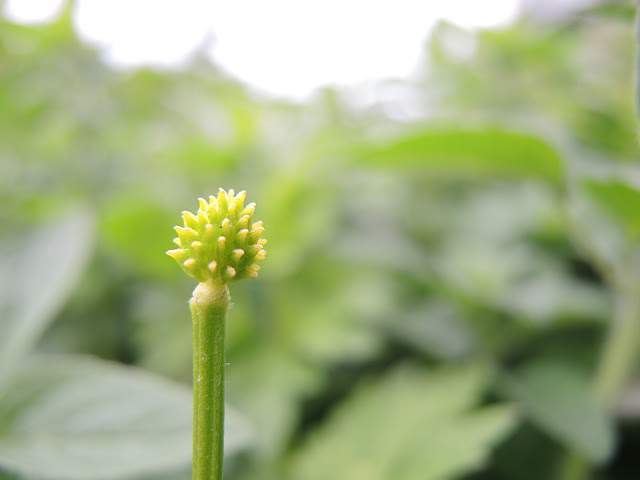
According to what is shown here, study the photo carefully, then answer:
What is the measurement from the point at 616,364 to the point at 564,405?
0.22ft

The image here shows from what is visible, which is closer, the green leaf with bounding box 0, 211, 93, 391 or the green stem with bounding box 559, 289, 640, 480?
the green leaf with bounding box 0, 211, 93, 391

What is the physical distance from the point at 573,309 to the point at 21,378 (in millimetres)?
508

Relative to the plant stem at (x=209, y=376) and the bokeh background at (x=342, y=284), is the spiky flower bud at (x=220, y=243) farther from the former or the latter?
the bokeh background at (x=342, y=284)

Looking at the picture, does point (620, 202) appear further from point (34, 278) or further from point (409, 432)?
point (34, 278)

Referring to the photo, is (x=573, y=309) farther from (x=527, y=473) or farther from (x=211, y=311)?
(x=211, y=311)

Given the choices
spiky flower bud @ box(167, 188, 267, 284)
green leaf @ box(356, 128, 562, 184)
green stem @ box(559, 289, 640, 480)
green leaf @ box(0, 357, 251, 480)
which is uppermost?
green leaf @ box(356, 128, 562, 184)

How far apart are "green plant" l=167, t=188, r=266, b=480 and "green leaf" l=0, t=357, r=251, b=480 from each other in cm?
17

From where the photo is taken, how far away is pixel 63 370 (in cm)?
39

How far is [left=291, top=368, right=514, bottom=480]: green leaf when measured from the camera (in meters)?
0.46

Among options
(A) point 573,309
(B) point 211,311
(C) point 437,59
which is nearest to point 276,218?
(A) point 573,309

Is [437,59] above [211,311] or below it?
above

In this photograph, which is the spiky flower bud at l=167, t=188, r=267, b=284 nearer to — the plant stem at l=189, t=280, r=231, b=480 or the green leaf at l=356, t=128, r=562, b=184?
the plant stem at l=189, t=280, r=231, b=480

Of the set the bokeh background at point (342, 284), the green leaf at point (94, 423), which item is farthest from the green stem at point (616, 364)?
the green leaf at point (94, 423)

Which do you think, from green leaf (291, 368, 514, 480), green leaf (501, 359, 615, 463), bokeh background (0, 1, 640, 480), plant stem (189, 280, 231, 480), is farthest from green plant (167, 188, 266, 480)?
green leaf (501, 359, 615, 463)
